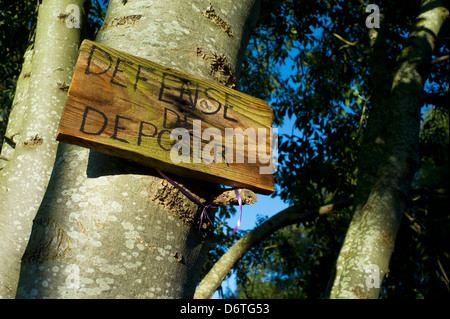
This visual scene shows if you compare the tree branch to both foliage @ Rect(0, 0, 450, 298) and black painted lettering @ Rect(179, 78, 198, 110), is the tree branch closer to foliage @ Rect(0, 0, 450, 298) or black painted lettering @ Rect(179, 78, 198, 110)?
foliage @ Rect(0, 0, 450, 298)

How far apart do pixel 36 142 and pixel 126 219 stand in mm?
1340

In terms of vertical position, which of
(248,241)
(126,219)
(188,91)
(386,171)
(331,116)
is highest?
(331,116)

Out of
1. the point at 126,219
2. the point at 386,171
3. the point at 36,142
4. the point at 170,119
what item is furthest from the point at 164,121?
the point at 386,171

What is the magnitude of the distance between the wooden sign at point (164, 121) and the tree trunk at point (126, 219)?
8cm

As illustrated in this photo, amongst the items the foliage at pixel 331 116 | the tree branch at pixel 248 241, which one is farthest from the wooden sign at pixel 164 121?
the foliage at pixel 331 116

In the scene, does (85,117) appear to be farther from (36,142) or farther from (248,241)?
(248,241)

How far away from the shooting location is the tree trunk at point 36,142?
6.64ft

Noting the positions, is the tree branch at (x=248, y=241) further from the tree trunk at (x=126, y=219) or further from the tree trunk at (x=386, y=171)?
the tree trunk at (x=126, y=219)

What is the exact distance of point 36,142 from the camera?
214 centimetres

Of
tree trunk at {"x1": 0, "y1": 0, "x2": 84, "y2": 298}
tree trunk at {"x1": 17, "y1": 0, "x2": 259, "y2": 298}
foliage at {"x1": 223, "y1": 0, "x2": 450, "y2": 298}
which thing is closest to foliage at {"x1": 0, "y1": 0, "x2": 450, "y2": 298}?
foliage at {"x1": 223, "y1": 0, "x2": 450, "y2": 298}
